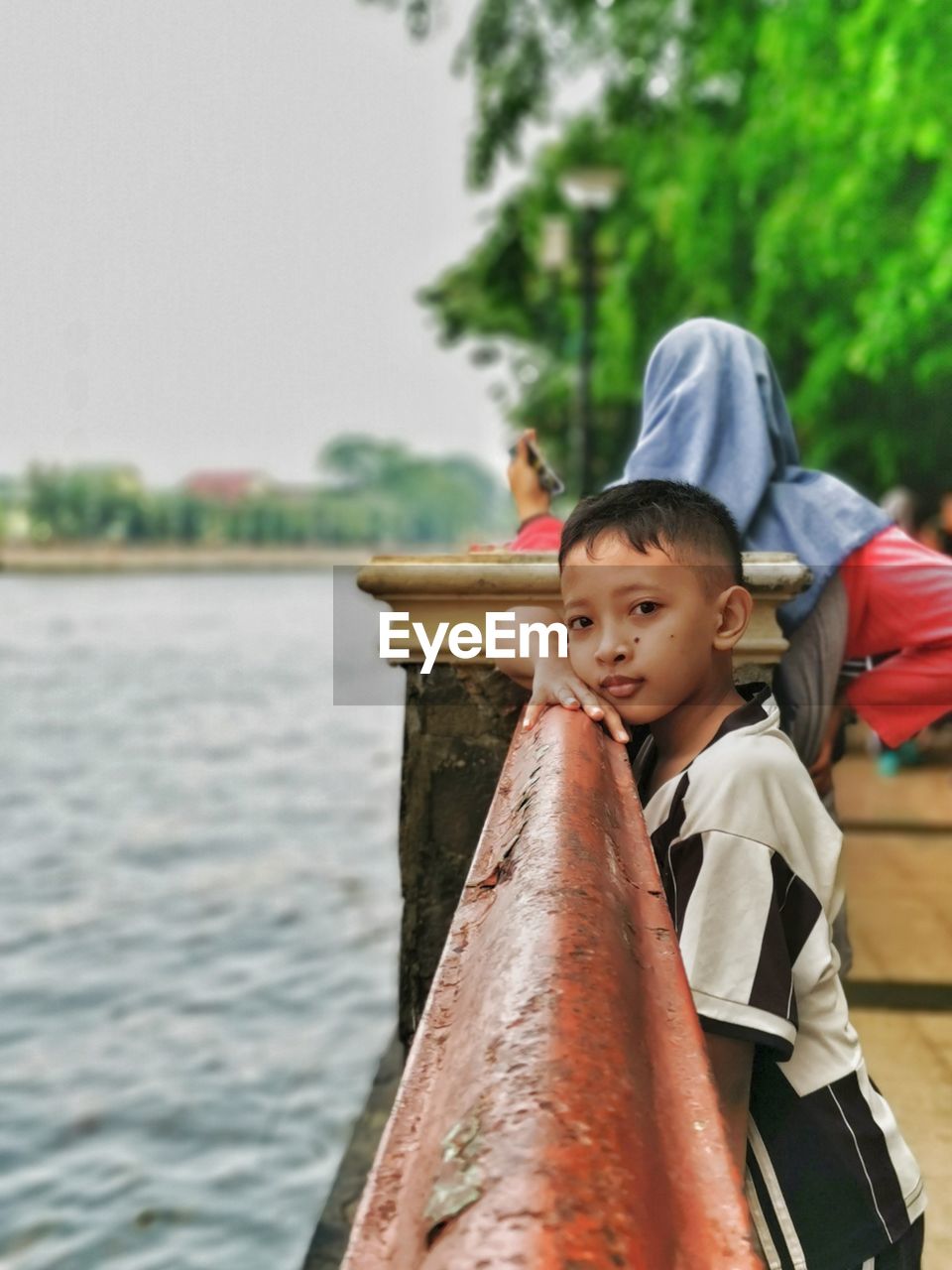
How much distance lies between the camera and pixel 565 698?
1.66 metres

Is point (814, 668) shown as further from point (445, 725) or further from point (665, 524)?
point (665, 524)

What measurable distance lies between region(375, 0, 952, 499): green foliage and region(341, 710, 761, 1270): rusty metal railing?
569cm

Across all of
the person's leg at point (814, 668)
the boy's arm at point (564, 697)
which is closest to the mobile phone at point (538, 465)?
the person's leg at point (814, 668)

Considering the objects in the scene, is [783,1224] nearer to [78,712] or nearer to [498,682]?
[498,682]

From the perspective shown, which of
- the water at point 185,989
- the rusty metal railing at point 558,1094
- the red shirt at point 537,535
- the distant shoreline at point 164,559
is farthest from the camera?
the distant shoreline at point 164,559

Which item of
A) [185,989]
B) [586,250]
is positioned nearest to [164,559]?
[586,250]

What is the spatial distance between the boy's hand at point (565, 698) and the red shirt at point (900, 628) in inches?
32.2

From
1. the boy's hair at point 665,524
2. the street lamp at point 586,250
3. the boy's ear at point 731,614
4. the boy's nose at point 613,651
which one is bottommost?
the boy's nose at point 613,651

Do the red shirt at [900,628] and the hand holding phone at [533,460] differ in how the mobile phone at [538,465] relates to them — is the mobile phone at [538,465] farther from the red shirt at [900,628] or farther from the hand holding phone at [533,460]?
the red shirt at [900,628]

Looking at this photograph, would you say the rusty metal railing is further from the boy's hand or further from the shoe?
the shoe

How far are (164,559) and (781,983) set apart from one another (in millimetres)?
119842

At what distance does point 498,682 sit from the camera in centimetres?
263

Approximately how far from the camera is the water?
15.2 ft

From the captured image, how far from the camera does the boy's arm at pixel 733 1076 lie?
1.36 metres
